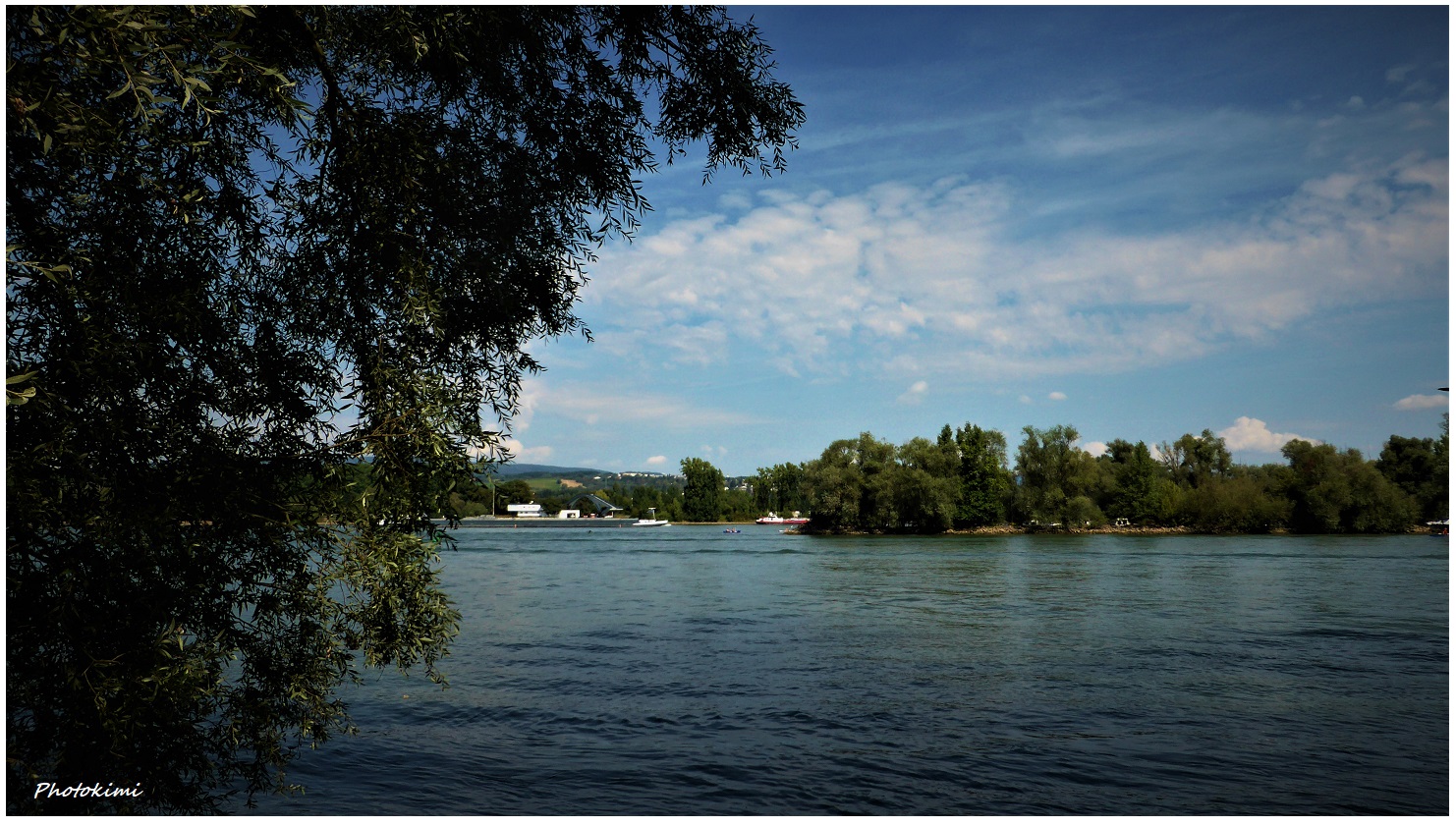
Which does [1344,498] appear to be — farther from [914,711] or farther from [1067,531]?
[914,711]

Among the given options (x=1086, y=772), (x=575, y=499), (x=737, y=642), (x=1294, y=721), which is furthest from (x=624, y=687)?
(x=575, y=499)

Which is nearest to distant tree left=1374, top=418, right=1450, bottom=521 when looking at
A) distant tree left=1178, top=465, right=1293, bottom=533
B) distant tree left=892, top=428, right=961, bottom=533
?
distant tree left=1178, top=465, right=1293, bottom=533

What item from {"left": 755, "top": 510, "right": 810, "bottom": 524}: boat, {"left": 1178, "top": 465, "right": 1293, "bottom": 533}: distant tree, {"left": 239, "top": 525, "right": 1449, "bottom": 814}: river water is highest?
{"left": 1178, "top": 465, "right": 1293, "bottom": 533}: distant tree

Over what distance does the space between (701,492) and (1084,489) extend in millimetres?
79650

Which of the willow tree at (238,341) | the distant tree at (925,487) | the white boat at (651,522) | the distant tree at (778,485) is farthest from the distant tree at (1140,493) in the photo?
the willow tree at (238,341)

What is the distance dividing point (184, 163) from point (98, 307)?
3.25ft

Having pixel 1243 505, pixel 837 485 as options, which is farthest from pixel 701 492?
pixel 1243 505

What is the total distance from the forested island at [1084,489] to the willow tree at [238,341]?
A: 264 feet

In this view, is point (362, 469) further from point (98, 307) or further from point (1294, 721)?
point (1294, 721)

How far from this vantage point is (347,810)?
9.16 m

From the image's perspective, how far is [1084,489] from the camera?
300ft

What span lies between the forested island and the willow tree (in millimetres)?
80580

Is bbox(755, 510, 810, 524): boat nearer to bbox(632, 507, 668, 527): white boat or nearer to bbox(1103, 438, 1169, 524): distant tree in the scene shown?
bbox(632, 507, 668, 527): white boat

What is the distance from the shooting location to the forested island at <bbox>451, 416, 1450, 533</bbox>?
3009 inches
